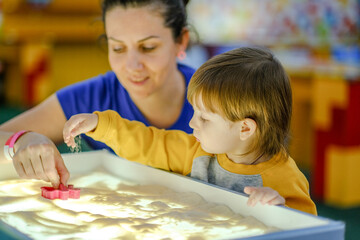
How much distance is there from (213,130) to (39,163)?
37 centimetres

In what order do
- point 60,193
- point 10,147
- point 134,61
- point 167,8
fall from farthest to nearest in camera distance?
point 167,8 < point 134,61 < point 10,147 < point 60,193

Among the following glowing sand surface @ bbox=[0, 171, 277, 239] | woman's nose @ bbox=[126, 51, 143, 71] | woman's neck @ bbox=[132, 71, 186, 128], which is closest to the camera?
glowing sand surface @ bbox=[0, 171, 277, 239]

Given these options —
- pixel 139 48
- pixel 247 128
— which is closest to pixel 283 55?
pixel 139 48

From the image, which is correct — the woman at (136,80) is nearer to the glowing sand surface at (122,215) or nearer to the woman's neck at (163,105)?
the woman's neck at (163,105)

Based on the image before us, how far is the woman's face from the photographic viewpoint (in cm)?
148

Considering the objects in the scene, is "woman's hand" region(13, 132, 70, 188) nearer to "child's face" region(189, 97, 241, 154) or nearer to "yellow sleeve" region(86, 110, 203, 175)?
"yellow sleeve" region(86, 110, 203, 175)

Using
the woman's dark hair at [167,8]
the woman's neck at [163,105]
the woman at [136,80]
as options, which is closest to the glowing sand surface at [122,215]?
the woman at [136,80]

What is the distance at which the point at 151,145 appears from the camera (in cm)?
130

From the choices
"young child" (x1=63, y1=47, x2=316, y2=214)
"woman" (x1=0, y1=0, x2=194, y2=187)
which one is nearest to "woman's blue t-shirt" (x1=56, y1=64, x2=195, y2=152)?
"woman" (x1=0, y1=0, x2=194, y2=187)

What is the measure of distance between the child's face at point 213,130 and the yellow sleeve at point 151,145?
0.47 ft

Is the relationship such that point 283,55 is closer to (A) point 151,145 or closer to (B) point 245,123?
(A) point 151,145

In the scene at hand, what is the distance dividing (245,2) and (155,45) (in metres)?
3.96

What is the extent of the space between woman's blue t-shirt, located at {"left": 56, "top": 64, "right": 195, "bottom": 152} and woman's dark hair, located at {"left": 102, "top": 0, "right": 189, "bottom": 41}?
0.56 ft

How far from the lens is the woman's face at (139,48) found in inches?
58.3
